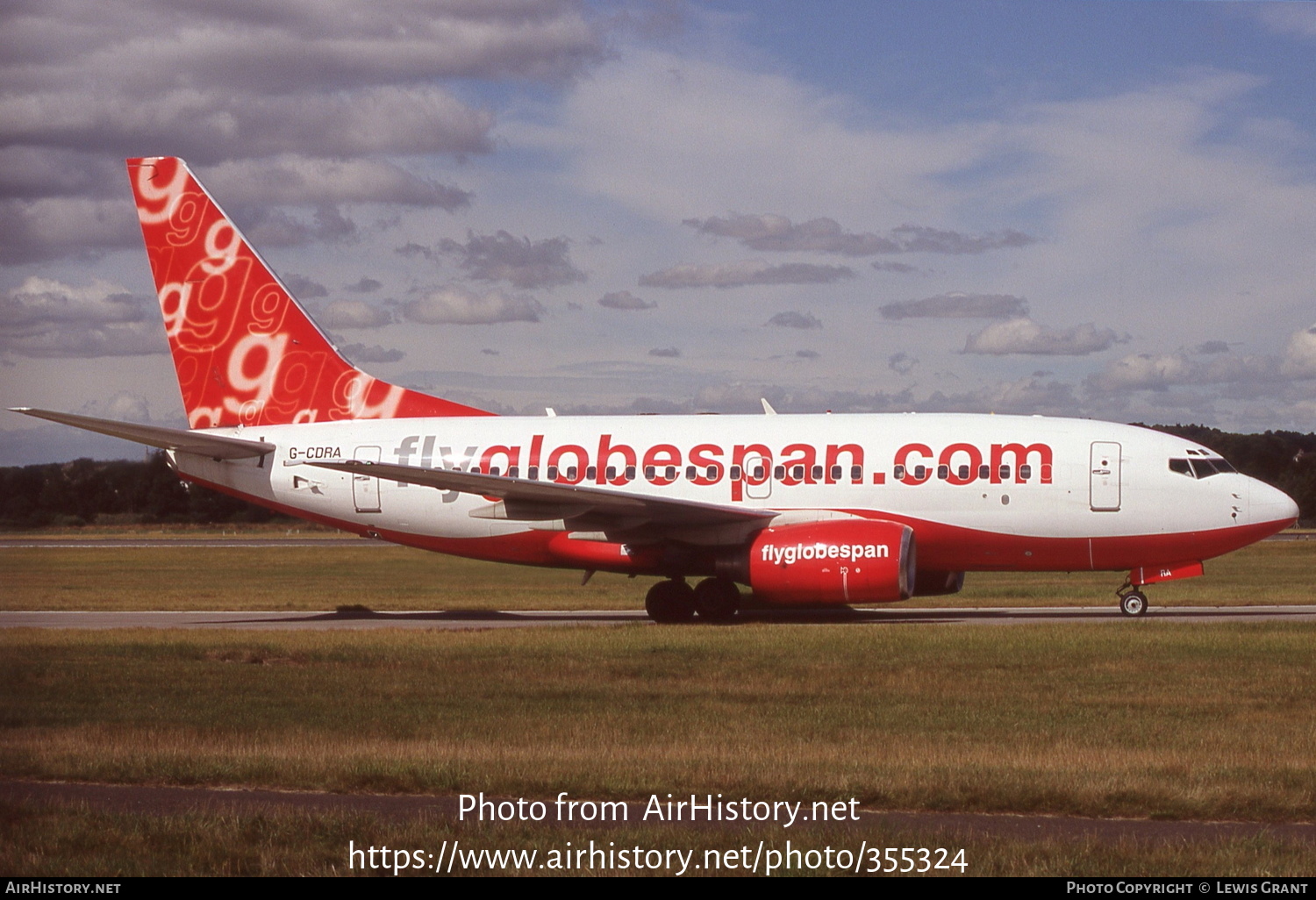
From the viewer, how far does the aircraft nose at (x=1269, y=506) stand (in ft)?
83.3

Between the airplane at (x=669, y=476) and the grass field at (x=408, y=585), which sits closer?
Answer: the airplane at (x=669, y=476)

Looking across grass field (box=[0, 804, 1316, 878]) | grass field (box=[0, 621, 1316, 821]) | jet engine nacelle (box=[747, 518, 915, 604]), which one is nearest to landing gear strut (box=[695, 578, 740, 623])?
jet engine nacelle (box=[747, 518, 915, 604])

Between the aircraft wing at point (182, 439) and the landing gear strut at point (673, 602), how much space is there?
8.75 meters

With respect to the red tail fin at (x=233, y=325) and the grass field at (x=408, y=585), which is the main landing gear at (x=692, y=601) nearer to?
the grass field at (x=408, y=585)

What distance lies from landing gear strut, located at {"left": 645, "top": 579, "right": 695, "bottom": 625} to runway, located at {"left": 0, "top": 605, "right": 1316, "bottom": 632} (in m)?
0.39

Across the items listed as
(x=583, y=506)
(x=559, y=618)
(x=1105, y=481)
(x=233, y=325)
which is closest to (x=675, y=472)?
(x=583, y=506)

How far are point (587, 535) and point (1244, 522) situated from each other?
12205mm

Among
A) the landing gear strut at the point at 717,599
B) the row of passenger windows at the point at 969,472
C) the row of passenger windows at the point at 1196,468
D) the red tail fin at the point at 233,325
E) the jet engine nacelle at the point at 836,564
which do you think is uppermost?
the red tail fin at the point at 233,325

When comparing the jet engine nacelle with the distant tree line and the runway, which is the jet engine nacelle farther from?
the distant tree line

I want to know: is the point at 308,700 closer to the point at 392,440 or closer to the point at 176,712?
the point at 176,712

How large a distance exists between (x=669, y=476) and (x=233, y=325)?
10538mm

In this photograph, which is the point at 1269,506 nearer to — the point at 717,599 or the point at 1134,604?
the point at 1134,604

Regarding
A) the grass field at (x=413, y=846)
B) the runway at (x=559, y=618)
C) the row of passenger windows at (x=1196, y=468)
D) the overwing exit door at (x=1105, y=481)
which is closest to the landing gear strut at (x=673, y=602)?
the runway at (x=559, y=618)

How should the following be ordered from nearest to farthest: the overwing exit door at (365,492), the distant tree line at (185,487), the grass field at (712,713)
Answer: the grass field at (712,713), the overwing exit door at (365,492), the distant tree line at (185,487)
